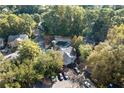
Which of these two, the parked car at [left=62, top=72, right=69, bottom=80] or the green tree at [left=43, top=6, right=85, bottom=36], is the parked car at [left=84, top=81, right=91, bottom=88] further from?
the green tree at [left=43, top=6, right=85, bottom=36]

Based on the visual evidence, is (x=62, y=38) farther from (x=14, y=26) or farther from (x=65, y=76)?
(x=65, y=76)

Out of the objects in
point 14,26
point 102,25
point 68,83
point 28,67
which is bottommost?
point 68,83

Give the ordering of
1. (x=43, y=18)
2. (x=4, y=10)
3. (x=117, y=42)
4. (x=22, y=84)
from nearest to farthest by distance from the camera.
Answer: (x=22, y=84), (x=117, y=42), (x=43, y=18), (x=4, y=10)

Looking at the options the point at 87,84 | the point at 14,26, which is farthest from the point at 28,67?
the point at 14,26

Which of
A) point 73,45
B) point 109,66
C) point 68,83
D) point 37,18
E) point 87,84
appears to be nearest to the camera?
point 109,66

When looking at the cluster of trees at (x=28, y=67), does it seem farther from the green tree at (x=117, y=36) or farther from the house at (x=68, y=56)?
the green tree at (x=117, y=36)

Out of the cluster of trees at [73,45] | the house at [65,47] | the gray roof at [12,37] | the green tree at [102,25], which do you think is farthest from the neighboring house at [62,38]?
the gray roof at [12,37]

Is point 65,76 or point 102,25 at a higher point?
point 102,25

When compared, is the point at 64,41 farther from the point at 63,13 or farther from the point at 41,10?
the point at 41,10
